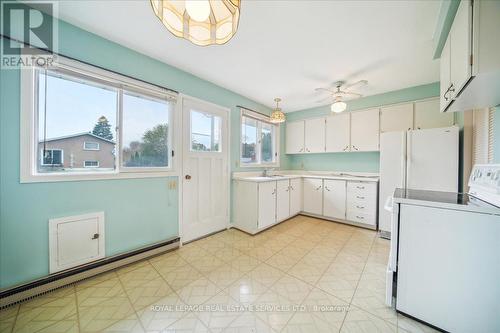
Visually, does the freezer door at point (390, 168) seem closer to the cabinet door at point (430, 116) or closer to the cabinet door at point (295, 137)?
the cabinet door at point (430, 116)

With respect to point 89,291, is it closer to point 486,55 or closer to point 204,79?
point 204,79

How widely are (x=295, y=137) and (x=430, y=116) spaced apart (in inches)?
94.1

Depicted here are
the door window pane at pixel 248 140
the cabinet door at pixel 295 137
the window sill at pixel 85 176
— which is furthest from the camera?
the cabinet door at pixel 295 137

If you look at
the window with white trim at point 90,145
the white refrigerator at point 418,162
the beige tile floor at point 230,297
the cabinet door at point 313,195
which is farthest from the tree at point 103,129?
the cabinet door at point 313,195

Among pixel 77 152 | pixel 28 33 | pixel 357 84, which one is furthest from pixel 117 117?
pixel 357 84

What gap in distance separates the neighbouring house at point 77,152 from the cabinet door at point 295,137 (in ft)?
11.9

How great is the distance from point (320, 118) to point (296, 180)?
5.05 feet

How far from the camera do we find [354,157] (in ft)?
12.6

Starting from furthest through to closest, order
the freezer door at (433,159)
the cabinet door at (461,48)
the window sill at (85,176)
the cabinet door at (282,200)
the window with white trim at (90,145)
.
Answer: the cabinet door at (282,200)
the freezer door at (433,159)
the window with white trim at (90,145)
the window sill at (85,176)
the cabinet door at (461,48)

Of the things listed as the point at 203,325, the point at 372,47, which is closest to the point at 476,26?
the point at 372,47

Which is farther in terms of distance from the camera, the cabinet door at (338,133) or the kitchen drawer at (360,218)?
the cabinet door at (338,133)

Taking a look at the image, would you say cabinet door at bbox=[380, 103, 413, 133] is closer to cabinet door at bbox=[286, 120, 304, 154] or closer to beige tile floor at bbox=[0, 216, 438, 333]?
cabinet door at bbox=[286, 120, 304, 154]

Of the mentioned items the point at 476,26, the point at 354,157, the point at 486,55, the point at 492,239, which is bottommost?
the point at 492,239

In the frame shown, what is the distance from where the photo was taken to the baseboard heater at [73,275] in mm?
1455
